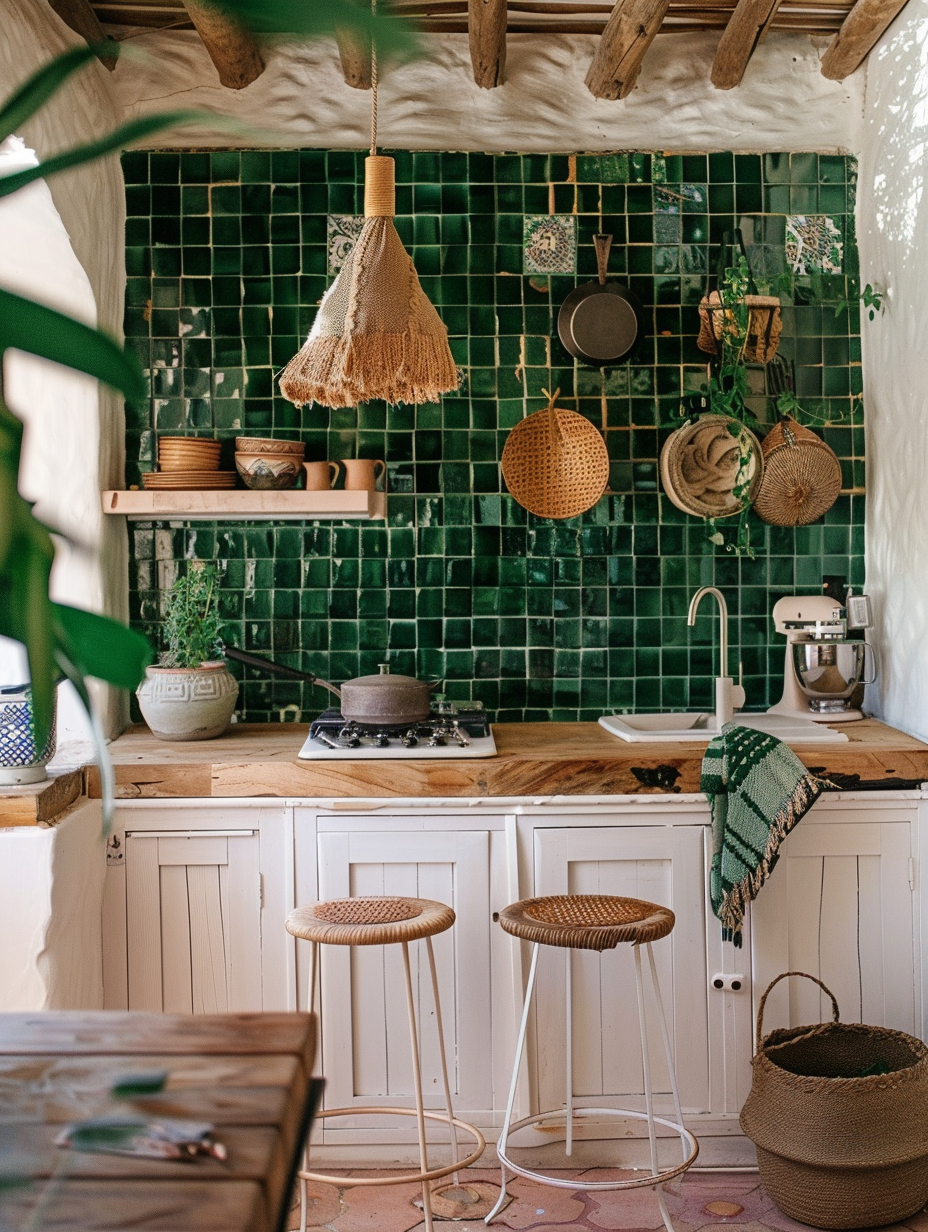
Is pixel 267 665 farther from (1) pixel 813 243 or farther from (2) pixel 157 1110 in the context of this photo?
(2) pixel 157 1110

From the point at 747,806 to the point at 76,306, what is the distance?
7.51 feet

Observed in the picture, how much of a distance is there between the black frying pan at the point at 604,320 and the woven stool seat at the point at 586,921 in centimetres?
168

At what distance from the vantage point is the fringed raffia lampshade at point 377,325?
2.65 m

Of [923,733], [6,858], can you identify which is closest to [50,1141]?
[6,858]

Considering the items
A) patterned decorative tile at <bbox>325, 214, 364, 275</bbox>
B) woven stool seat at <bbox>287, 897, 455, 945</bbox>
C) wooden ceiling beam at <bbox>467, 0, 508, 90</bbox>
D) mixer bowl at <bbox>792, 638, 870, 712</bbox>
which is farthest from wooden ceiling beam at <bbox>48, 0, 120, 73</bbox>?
mixer bowl at <bbox>792, 638, 870, 712</bbox>

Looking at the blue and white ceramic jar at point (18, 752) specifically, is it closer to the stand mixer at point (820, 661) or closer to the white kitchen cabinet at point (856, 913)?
the white kitchen cabinet at point (856, 913)

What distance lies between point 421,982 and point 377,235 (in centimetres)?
182

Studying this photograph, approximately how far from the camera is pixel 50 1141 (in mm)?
791

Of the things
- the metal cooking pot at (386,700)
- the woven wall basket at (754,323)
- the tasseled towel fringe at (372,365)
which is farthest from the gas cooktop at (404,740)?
the woven wall basket at (754,323)

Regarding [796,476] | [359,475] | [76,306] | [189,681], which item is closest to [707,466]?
[796,476]

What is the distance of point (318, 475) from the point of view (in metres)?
3.53

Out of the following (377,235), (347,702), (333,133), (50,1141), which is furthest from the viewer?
(333,133)

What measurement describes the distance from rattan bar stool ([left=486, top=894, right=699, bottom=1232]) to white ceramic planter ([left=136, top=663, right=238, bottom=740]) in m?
1.08

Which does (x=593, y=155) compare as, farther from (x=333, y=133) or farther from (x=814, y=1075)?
(x=814, y=1075)
